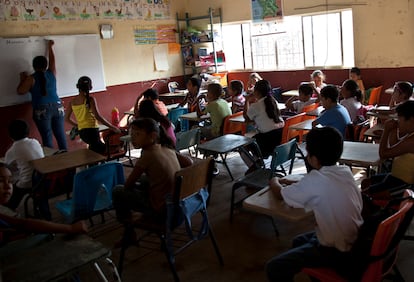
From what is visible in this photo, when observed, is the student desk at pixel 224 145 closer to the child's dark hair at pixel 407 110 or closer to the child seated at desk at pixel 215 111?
the child seated at desk at pixel 215 111

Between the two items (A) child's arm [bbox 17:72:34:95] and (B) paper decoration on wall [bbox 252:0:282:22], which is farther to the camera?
(B) paper decoration on wall [bbox 252:0:282:22]

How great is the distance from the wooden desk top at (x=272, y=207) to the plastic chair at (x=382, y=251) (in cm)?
26

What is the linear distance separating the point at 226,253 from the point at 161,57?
18.5ft

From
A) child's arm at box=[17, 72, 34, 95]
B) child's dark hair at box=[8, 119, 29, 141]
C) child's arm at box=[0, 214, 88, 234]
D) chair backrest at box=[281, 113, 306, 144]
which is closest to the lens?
child's arm at box=[0, 214, 88, 234]

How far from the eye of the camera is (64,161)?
3553mm

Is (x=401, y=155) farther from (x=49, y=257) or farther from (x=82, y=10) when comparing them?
(x=82, y=10)

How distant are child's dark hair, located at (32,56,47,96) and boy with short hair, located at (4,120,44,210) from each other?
2.35 metres

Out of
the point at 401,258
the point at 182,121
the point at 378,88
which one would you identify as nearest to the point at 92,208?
the point at 401,258

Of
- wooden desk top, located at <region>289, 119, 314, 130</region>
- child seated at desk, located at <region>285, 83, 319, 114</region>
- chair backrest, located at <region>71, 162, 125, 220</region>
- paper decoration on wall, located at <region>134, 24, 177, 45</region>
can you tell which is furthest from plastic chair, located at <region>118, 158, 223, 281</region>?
paper decoration on wall, located at <region>134, 24, 177, 45</region>

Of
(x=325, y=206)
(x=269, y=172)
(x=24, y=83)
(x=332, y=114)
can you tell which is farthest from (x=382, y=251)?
(x=24, y=83)

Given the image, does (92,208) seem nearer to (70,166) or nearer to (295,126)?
(70,166)

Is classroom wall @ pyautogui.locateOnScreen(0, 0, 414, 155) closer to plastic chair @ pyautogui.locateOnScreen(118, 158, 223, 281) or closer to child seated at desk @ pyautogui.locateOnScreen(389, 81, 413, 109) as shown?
child seated at desk @ pyautogui.locateOnScreen(389, 81, 413, 109)

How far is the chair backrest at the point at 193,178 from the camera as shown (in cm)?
269

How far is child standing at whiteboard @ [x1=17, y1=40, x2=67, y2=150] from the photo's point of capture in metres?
5.91
